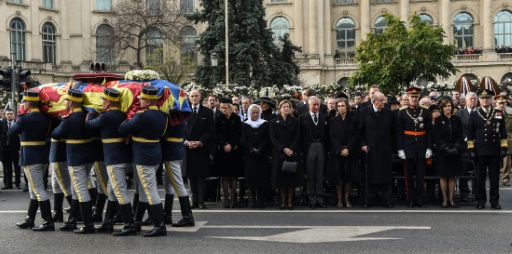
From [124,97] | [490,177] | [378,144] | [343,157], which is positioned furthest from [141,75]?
A: [490,177]

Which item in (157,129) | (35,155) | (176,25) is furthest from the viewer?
(176,25)

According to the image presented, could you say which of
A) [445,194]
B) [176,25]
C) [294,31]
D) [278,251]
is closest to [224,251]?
[278,251]

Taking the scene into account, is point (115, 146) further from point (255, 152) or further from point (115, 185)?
point (255, 152)

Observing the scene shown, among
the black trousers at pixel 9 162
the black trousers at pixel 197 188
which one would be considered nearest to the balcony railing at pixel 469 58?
the black trousers at pixel 9 162

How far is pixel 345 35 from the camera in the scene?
6919 cm

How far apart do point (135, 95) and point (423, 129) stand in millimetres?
6098

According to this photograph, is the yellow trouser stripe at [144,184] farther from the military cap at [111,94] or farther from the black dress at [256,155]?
the black dress at [256,155]

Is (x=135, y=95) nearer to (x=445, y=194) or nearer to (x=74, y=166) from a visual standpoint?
(x=74, y=166)

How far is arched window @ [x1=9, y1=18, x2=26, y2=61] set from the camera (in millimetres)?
62688

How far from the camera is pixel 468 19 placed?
6712 cm

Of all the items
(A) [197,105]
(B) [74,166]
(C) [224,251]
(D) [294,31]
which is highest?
(D) [294,31]

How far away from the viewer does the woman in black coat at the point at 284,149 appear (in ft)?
47.6

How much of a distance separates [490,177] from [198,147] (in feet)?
18.5

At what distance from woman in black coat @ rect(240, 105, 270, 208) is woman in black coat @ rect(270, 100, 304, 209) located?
0.81 feet
